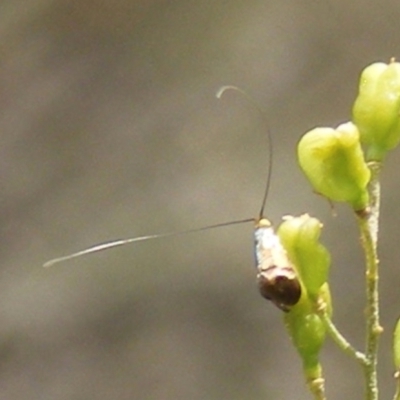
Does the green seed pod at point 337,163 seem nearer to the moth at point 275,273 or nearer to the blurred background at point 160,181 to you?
the moth at point 275,273

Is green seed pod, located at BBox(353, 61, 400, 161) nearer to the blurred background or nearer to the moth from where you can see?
the moth

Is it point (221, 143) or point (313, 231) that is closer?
point (313, 231)

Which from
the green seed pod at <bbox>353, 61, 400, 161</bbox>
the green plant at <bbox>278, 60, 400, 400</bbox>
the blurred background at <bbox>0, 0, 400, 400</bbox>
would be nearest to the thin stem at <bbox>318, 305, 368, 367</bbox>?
the green plant at <bbox>278, 60, 400, 400</bbox>

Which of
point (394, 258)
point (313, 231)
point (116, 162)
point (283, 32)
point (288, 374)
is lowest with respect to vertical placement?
point (288, 374)

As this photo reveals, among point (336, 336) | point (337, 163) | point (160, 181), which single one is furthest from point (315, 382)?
point (160, 181)

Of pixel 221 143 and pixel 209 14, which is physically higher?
pixel 209 14

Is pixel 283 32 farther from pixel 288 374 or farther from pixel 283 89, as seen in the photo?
pixel 288 374

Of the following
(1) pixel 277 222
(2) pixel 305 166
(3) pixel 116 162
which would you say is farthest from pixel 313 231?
(3) pixel 116 162
